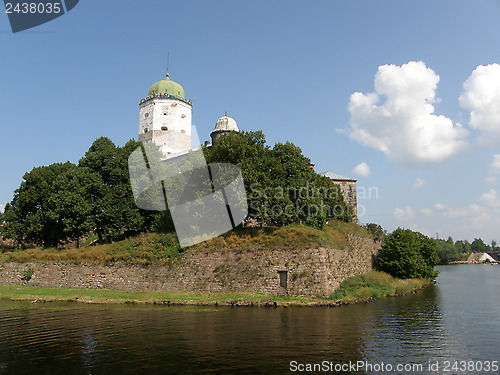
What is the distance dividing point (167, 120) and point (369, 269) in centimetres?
4410

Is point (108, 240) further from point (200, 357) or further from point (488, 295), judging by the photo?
point (488, 295)

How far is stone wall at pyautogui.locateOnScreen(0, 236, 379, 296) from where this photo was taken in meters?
28.4

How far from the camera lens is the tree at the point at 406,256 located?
38.5m

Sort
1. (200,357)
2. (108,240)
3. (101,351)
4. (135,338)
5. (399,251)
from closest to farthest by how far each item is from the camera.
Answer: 1. (200,357)
2. (101,351)
3. (135,338)
4. (399,251)
5. (108,240)

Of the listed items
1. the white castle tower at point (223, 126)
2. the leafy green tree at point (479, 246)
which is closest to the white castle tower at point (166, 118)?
the white castle tower at point (223, 126)

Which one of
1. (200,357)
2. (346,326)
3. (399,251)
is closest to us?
(200,357)

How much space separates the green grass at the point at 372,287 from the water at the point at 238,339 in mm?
3453

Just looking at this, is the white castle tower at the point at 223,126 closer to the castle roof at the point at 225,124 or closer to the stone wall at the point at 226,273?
the castle roof at the point at 225,124

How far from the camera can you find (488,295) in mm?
32125

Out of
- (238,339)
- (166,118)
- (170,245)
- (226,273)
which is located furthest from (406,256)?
(166,118)

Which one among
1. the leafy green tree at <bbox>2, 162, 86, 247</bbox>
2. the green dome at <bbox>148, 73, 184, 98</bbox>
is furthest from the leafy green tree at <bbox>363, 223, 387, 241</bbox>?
the green dome at <bbox>148, 73, 184, 98</bbox>

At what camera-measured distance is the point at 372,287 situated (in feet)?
104

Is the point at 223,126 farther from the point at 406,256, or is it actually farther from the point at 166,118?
the point at 406,256

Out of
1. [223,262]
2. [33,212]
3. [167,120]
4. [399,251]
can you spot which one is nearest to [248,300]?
[223,262]
